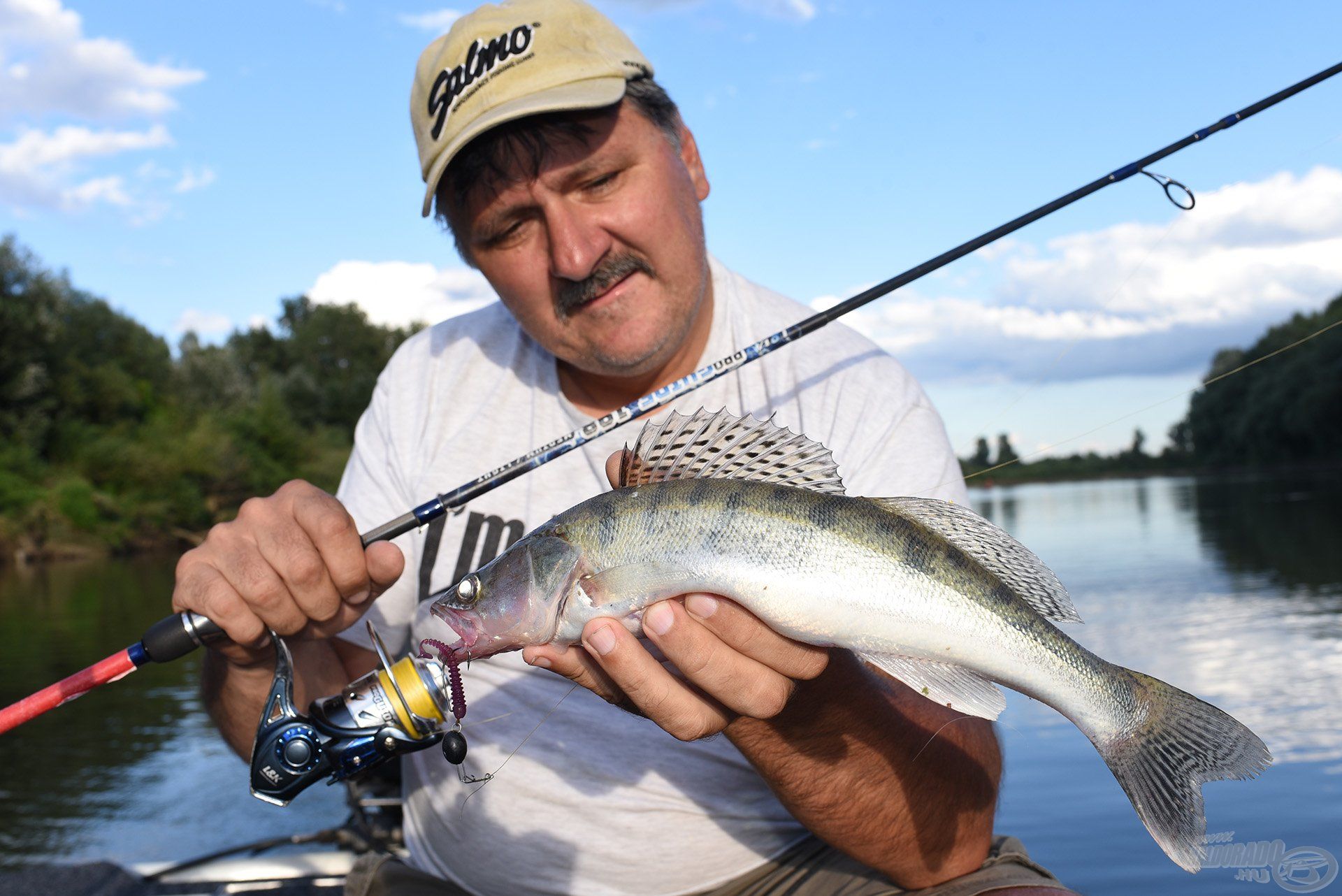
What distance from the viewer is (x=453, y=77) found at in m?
3.42

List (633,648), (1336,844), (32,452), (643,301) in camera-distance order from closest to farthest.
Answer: (633,648) < (643,301) < (1336,844) < (32,452)

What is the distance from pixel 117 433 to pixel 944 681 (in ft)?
145

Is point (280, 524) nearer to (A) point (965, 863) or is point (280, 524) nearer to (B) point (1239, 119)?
(A) point (965, 863)

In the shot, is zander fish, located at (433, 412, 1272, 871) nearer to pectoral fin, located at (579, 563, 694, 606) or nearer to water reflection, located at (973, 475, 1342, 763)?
pectoral fin, located at (579, 563, 694, 606)

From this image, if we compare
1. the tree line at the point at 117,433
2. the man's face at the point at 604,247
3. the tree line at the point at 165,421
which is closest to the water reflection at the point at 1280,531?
the tree line at the point at 165,421

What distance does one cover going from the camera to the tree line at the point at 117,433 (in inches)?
1326

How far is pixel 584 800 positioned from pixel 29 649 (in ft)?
46.3

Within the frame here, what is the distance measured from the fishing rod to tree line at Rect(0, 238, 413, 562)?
33.6 m

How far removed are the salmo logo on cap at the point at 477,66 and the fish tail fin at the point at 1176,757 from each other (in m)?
2.54

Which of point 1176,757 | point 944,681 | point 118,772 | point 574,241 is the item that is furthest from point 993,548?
point 118,772

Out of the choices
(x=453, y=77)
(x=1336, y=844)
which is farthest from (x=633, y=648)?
(x=1336, y=844)

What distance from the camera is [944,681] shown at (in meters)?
2.26

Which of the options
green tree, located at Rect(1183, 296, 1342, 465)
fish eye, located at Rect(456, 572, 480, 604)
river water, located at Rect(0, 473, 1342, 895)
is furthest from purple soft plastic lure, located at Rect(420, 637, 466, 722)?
green tree, located at Rect(1183, 296, 1342, 465)

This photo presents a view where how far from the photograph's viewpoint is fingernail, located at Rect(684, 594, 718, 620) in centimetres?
215
